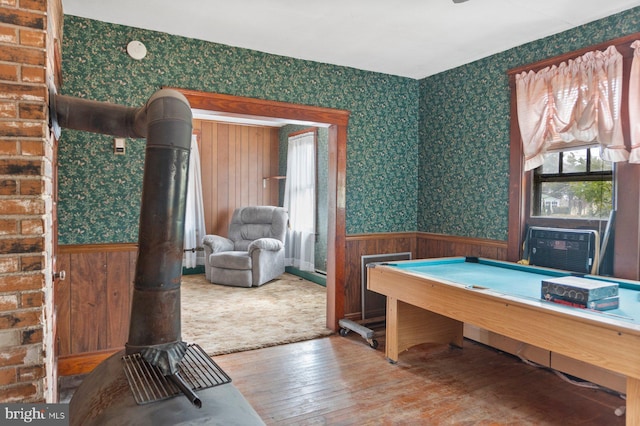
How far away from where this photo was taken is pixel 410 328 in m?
3.30

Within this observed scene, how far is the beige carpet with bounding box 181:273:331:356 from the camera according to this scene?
3.72m

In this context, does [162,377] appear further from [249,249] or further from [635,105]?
[249,249]

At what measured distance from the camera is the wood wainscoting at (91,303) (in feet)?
9.57

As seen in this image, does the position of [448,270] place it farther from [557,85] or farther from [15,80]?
[15,80]

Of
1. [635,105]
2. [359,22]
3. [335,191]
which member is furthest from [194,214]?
[635,105]

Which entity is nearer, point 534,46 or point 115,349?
point 115,349

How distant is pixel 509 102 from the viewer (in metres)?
3.51

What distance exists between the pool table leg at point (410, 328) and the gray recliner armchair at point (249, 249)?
9.68 feet

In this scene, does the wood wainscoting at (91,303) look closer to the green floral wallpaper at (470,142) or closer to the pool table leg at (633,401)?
the green floral wallpaper at (470,142)

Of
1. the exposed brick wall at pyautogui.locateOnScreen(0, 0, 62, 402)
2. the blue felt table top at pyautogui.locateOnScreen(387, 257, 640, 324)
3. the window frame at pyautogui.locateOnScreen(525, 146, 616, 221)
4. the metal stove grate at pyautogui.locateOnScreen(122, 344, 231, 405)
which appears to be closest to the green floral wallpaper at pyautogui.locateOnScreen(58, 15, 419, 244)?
the blue felt table top at pyautogui.locateOnScreen(387, 257, 640, 324)

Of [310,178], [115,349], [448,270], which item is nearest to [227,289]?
[310,178]

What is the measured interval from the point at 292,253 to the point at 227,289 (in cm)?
141

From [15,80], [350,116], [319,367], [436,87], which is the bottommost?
[319,367]

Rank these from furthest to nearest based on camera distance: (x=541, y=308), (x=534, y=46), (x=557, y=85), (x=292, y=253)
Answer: (x=292, y=253)
(x=534, y=46)
(x=557, y=85)
(x=541, y=308)
